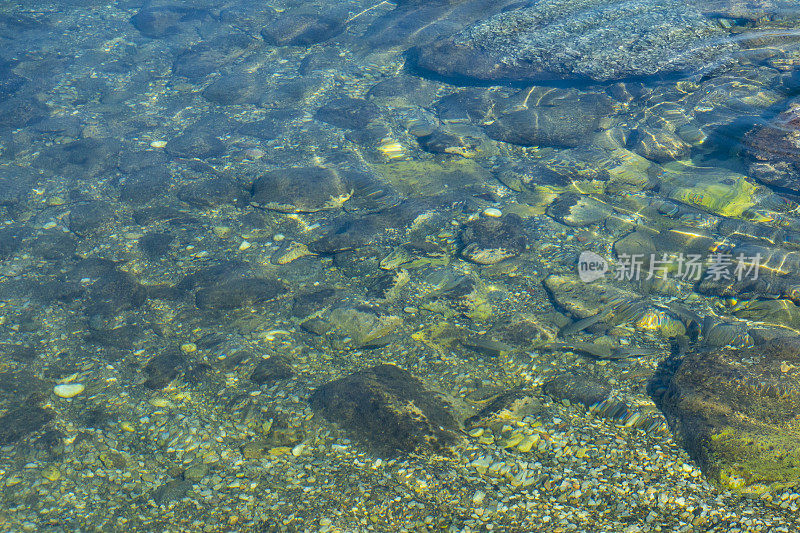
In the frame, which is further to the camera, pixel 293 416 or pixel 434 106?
pixel 434 106

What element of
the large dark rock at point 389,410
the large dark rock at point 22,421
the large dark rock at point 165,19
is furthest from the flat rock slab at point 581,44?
the large dark rock at point 22,421

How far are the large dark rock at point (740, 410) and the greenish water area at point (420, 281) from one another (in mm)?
18

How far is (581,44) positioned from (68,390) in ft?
24.9

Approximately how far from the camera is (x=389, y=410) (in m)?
3.80

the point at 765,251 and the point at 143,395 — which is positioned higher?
the point at 765,251

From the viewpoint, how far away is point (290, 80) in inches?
358

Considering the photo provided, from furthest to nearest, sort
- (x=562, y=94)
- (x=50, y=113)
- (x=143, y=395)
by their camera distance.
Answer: (x=50, y=113)
(x=562, y=94)
(x=143, y=395)

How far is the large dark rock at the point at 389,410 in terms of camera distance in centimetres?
365

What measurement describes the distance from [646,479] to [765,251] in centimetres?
272

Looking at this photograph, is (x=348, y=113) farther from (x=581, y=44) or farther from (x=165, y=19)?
(x=165, y=19)

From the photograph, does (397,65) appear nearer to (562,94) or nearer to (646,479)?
(562,94)

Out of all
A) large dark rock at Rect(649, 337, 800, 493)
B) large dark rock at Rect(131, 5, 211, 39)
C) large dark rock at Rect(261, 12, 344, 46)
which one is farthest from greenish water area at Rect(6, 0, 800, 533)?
large dark rock at Rect(131, 5, 211, 39)

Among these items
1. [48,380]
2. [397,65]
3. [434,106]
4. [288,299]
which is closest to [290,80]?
[397,65]

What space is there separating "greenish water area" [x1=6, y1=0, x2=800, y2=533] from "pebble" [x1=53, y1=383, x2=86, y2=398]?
2 centimetres
